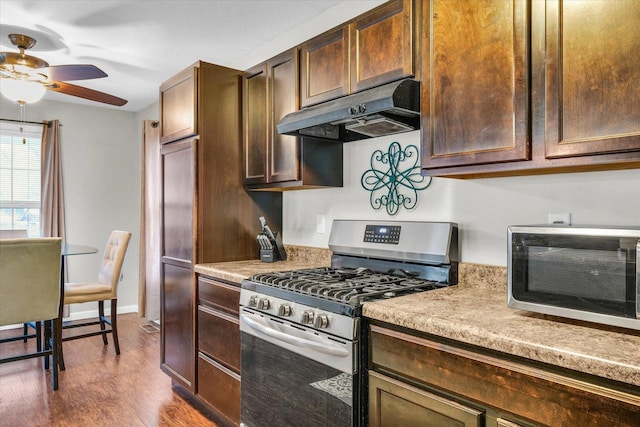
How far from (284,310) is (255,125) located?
4.40 feet

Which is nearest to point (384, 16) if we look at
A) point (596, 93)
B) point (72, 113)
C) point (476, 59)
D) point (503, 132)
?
point (476, 59)

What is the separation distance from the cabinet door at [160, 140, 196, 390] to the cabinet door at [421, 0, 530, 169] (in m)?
1.54

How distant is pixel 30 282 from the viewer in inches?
111

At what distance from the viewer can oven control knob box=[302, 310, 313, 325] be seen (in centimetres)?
164

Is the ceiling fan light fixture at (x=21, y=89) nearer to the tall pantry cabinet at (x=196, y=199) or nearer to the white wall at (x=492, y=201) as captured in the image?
the tall pantry cabinet at (x=196, y=199)

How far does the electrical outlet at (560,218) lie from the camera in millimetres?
1562

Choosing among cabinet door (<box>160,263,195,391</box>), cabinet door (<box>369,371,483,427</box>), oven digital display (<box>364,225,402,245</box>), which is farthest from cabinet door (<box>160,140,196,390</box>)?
cabinet door (<box>369,371,483,427</box>)

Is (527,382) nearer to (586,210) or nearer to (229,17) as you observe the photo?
(586,210)

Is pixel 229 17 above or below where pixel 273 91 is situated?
above

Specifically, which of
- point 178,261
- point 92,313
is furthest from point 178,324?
point 92,313

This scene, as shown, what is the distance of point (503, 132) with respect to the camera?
1.42 m

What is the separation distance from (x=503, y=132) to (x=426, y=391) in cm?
89

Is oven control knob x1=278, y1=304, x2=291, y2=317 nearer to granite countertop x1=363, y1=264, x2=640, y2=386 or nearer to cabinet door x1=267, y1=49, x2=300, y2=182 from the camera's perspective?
granite countertop x1=363, y1=264, x2=640, y2=386

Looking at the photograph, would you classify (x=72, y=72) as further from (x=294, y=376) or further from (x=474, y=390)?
(x=474, y=390)
